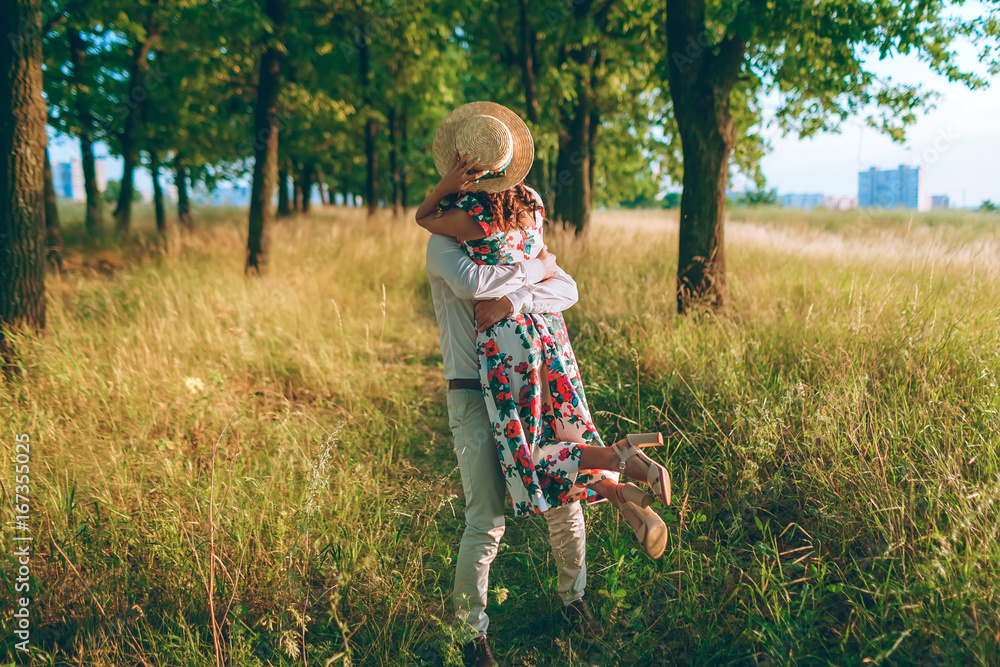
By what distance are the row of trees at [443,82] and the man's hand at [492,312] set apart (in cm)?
327

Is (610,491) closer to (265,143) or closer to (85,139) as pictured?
(265,143)

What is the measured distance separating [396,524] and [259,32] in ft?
23.1

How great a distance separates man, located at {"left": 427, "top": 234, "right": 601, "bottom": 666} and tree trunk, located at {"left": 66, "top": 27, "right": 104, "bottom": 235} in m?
12.6

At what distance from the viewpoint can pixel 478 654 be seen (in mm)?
2229

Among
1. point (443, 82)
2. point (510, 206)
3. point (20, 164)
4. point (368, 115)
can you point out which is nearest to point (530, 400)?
point (510, 206)

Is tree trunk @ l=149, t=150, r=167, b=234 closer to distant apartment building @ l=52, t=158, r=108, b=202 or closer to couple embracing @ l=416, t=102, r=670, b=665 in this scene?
distant apartment building @ l=52, t=158, r=108, b=202

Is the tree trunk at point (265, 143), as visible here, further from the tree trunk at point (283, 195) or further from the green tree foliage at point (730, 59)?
the tree trunk at point (283, 195)

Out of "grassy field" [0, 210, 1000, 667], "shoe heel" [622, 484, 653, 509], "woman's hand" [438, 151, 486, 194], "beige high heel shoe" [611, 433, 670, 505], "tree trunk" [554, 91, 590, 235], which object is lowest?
Answer: "grassy field" [0, 210, 1000, 667]

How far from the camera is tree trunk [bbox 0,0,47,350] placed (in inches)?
167

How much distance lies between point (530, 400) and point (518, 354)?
0.62 feet

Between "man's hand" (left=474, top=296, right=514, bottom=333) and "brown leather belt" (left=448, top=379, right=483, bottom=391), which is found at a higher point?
"man's hand" (left=474, top=296, right=514, bottom=333)

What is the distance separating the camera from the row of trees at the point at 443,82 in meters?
4.62

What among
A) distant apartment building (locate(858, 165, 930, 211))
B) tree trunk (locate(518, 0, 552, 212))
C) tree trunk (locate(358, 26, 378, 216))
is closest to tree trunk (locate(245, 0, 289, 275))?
tree trunk (locate(358, 26, 378, 216))

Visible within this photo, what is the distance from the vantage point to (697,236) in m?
5.12
